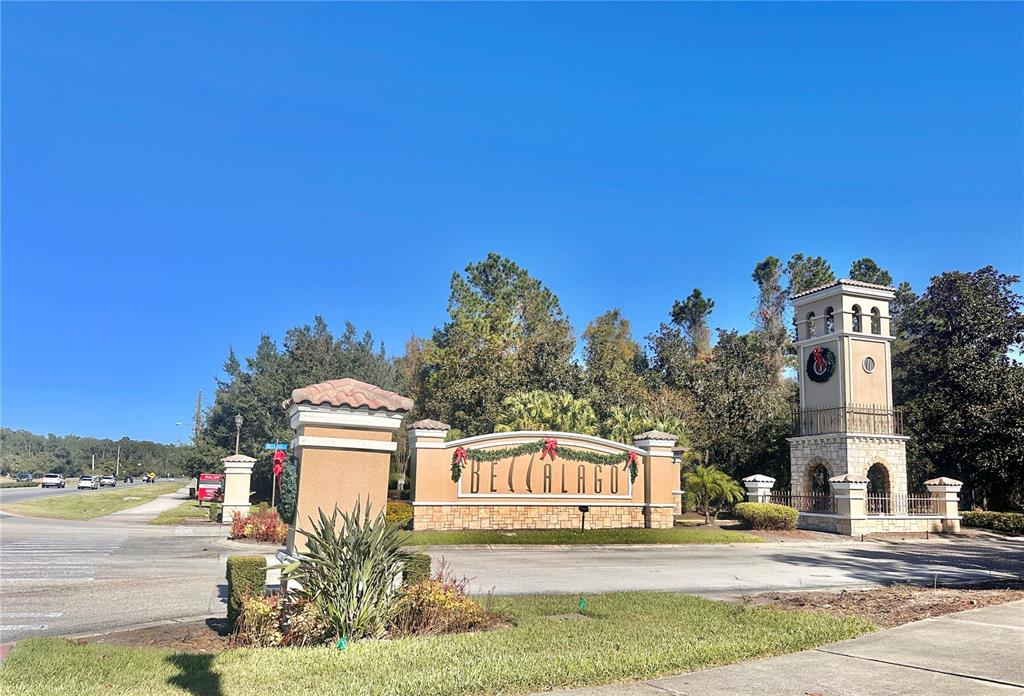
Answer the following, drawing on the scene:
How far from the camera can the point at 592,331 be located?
55.5 meters

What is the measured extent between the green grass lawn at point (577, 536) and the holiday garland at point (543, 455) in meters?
2.20

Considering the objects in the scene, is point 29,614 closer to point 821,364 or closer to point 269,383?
point 821,364

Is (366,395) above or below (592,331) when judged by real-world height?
below

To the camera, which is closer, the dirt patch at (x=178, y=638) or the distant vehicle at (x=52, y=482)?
the dirt patch at (x=178, y=638)

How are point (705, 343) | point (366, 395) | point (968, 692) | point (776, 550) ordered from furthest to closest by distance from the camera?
point (705, 343) < point (776, 550) < point (366, 395) < point (968, 692)

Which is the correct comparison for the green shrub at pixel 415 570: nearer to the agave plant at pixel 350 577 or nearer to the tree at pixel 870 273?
the agave plant at pixel 350 577

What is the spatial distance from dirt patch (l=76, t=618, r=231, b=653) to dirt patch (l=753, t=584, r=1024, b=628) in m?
7.47

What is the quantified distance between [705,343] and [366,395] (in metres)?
61.3

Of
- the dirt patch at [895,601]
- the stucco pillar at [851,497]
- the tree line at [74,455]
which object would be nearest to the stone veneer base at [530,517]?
the stucco pillar at [851,497]

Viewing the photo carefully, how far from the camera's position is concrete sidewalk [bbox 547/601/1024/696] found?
614 centimetres

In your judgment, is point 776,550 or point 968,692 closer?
point 968,692

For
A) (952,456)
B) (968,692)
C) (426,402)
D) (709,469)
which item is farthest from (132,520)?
(952,456)

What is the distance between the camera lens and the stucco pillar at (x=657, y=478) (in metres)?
25.5

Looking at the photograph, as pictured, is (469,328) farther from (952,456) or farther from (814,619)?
(814,619)
